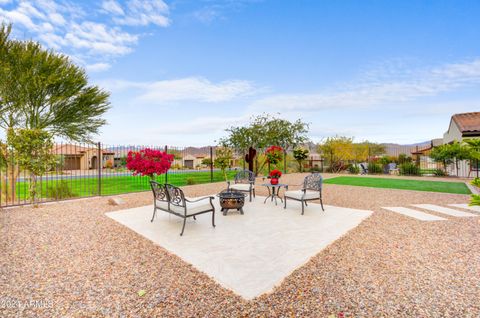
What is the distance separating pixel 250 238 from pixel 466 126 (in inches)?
827

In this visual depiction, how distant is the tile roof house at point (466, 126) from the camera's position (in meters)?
15.8

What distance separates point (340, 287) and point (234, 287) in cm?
121

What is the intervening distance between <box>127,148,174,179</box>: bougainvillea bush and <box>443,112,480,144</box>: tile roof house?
19939 millimetres

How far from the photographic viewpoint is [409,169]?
1703 centimetres

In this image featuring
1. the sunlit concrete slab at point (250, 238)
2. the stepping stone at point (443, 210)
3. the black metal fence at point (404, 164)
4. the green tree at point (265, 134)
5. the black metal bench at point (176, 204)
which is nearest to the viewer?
the sunlit concrete slab at point (250, 238)

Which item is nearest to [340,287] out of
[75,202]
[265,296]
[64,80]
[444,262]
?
[265,296]

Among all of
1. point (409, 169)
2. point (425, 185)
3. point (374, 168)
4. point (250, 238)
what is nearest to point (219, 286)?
point (250, 238)

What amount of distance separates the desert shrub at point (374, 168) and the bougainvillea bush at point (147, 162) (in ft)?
56.9

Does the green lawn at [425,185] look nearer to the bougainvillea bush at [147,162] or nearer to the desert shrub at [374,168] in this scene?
the desert shrub at [374,168]

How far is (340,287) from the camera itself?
258 cm

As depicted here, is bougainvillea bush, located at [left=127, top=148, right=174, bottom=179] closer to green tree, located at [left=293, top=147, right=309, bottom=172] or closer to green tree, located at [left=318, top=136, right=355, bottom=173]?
green tree, located at [left=293, top=147, right=309, bottom=172]

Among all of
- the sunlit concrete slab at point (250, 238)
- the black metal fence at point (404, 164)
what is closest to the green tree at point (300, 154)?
the black metal fence at point (404, 164)

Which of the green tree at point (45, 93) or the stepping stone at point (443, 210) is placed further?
the green tree at point (45, 93)

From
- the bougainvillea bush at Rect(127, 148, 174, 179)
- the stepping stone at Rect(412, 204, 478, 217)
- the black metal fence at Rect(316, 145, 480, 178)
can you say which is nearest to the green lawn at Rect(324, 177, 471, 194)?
the black metal fence at Rect(316, 145, 480, 178)
